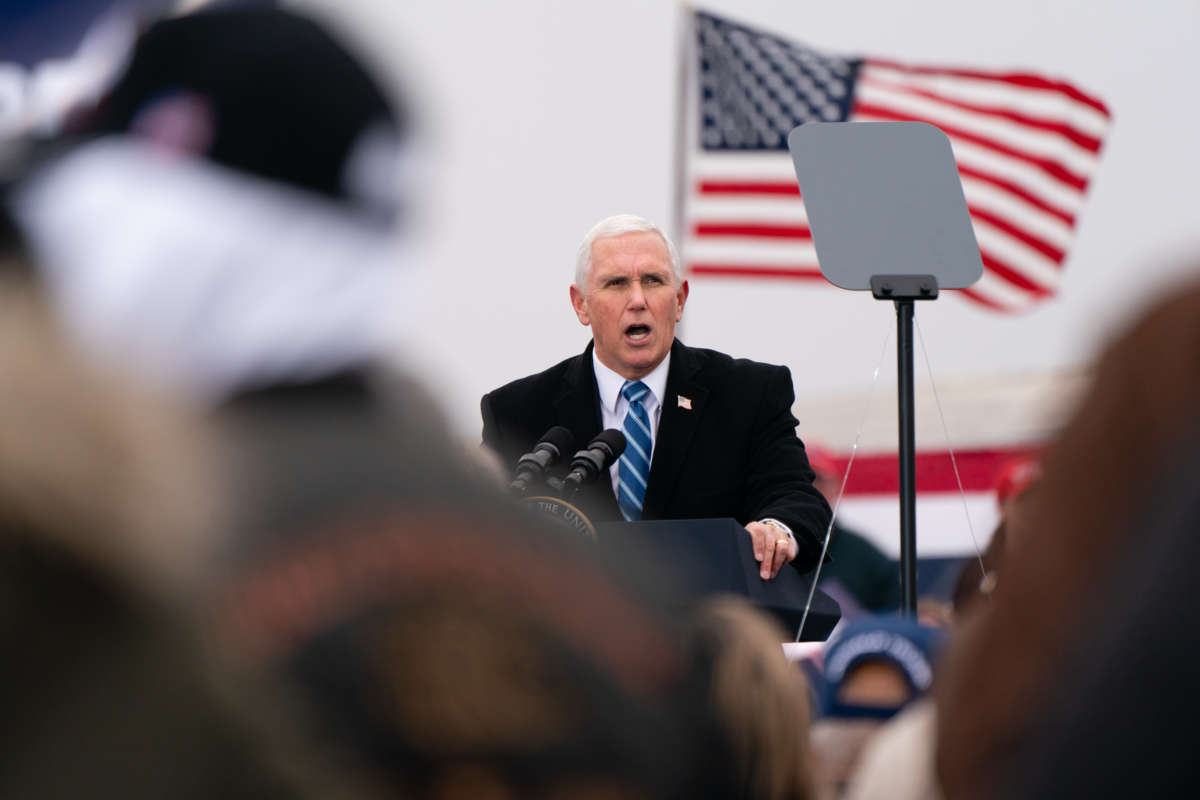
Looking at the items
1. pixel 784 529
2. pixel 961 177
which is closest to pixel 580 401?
pixel 784 529

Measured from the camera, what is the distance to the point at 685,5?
4.61 meters

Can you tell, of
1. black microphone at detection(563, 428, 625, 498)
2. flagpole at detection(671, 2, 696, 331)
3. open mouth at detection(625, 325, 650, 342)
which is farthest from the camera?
flagpole at detection(671, 2, 696, 331)

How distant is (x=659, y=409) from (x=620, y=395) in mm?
86

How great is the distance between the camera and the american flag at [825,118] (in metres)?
4.67

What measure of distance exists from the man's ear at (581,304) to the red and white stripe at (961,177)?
1.59 m

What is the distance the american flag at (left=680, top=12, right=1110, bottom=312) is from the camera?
15.3ft

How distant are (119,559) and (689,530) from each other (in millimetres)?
1548

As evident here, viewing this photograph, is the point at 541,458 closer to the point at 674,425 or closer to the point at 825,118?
the point at 674,425

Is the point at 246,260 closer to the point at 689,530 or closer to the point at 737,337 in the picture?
the point at 689,530

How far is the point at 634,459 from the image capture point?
9.14 feet

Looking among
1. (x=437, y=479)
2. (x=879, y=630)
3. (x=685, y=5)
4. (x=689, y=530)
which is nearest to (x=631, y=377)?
(x=689, y=530)

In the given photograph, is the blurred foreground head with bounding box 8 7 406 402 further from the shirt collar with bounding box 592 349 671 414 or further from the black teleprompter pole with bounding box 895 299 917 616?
the shirt collar with bounding box 592 349 671 414

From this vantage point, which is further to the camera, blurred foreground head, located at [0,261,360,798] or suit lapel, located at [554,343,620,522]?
suit lapel, located at [554,343,620,522]

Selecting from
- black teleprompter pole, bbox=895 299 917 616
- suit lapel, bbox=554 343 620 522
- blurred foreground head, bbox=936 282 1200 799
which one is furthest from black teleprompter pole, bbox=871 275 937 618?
blurred foreground head, bbox=936 282 1200 799
